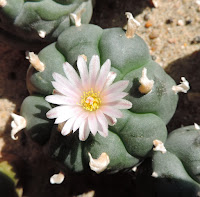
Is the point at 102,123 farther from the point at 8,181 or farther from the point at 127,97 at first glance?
the point at 8,181

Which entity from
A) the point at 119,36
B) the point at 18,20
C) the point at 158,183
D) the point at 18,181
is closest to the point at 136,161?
the point at 158,183

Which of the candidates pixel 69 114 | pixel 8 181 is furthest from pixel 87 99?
pixel 8 181

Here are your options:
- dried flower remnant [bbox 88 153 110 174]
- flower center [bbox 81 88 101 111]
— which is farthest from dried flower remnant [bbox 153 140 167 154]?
flower center [bbox 81 88 101 111]

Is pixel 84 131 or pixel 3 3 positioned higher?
pixel 3 3

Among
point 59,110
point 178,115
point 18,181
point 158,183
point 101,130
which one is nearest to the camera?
point 101,130

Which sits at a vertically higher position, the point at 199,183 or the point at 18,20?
the point at 18,20

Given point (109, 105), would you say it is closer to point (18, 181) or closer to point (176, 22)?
point (18, 181)
